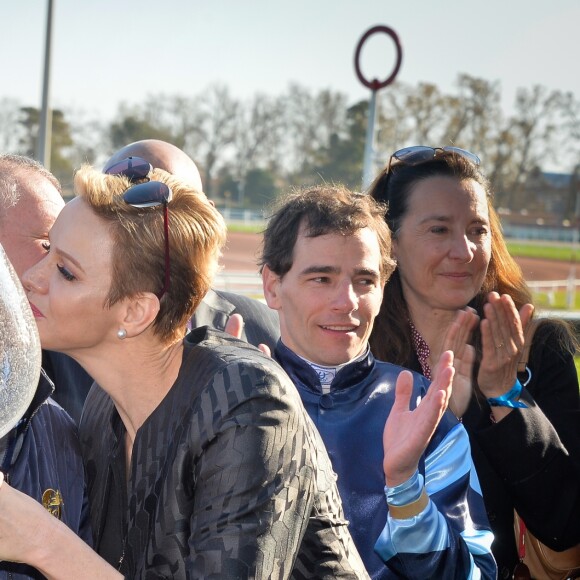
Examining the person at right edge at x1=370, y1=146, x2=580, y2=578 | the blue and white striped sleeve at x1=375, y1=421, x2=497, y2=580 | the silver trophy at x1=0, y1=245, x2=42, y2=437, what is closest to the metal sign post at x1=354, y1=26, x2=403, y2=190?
the person at right edge at x1=370, y1=146, x2=580, y2=578

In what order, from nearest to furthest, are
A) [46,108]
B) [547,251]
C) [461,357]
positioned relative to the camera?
[461,357] → [46,108] → [547,251]

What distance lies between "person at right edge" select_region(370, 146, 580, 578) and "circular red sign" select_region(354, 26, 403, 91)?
3470 millimetres

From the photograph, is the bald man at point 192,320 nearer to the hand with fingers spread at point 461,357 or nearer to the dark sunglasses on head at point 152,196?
the hand with fingers spread at point 461,357

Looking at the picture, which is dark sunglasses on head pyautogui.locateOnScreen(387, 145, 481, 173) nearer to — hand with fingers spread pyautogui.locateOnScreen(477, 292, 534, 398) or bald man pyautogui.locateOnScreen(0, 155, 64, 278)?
hand with fingers spread pyautogui.locateOnScreen(477, 292, 534, 398)

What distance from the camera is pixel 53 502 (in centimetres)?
195

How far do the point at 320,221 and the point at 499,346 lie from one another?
692 millimetres

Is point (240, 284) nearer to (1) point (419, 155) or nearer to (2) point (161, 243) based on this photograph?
(1) point (419, 155)

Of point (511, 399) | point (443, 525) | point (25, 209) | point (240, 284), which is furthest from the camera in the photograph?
point (240, 284)

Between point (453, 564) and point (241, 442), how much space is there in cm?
69

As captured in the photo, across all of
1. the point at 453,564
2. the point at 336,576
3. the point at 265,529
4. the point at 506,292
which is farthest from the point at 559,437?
the point at 265,529

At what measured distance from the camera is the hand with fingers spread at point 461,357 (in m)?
2.84

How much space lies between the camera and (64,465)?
6.73ft

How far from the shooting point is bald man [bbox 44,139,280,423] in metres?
3.16

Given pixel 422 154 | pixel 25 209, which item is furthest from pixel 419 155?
pixel 25 209
